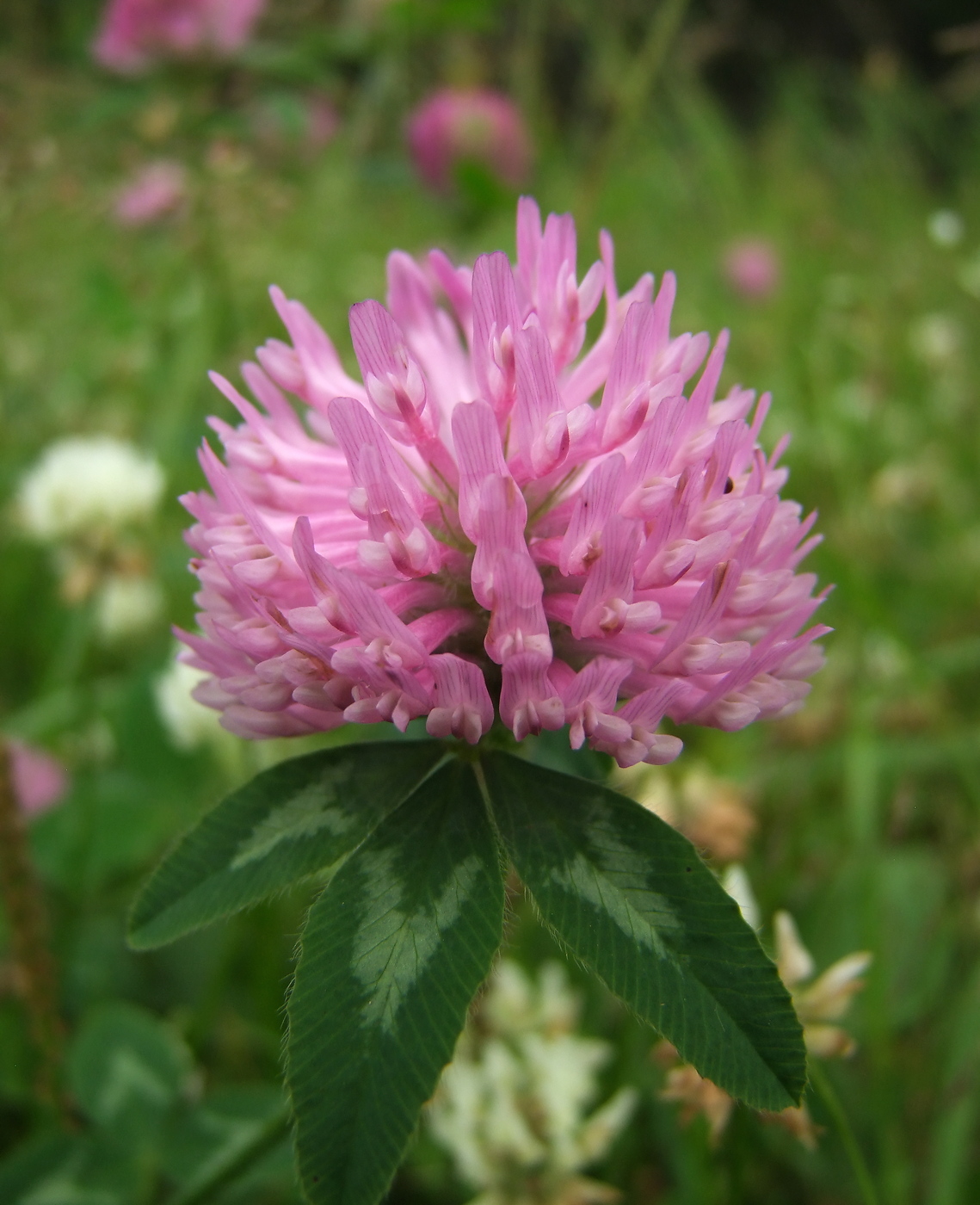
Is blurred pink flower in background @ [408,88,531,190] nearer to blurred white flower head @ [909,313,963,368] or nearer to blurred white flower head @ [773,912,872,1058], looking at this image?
blurred white flower head @ [909,313,963,368]

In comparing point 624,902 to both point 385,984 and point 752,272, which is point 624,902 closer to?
point 385,984

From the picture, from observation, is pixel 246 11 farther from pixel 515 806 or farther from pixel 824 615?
pixel 515 806

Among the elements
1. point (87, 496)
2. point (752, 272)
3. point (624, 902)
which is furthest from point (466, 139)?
point (624, 902)

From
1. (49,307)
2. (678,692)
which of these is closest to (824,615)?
(678,692)

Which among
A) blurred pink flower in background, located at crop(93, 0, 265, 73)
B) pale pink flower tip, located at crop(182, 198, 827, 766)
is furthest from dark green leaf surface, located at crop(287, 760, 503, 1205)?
blurred pink flower in background, located at crop(93, 0, 265, 73)

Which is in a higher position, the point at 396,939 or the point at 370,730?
the point at 370,730

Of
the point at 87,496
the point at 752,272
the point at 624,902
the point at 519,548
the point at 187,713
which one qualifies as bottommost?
the point at 624,902
